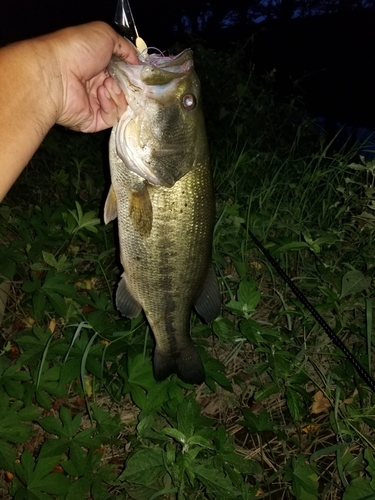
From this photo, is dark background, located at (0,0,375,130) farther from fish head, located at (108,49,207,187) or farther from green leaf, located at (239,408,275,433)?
green leaf, located at (239,408,275,433)

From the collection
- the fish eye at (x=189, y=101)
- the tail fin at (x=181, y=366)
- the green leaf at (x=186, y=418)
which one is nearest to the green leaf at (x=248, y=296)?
the tail fin at (x=181, y=366)

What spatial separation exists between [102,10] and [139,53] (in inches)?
480

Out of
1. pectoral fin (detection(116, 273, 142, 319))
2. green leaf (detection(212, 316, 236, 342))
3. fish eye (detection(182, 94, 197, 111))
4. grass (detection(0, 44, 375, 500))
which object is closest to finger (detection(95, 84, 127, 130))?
fish eye (detection(182, 94, 197, 111))

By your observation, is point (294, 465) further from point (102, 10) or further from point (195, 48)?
point (102, 10)

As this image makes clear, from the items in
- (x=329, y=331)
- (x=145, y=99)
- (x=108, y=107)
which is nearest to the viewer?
(x=145, y=99)

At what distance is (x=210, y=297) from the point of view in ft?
8.24

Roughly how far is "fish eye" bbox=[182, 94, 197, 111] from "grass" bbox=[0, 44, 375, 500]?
119 cm

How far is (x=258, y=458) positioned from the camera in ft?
8.64

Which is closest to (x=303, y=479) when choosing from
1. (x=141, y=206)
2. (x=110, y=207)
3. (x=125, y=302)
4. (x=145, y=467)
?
(x=145, y=467)

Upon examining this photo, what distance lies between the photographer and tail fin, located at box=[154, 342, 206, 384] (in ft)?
8.11

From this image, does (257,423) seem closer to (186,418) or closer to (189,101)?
(186,418)

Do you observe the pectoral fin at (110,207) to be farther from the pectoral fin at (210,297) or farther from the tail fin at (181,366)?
the tail fin at (181,366)

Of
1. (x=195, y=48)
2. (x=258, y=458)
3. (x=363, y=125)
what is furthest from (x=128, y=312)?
(x=363, y=125)

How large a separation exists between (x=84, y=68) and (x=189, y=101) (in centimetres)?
60
